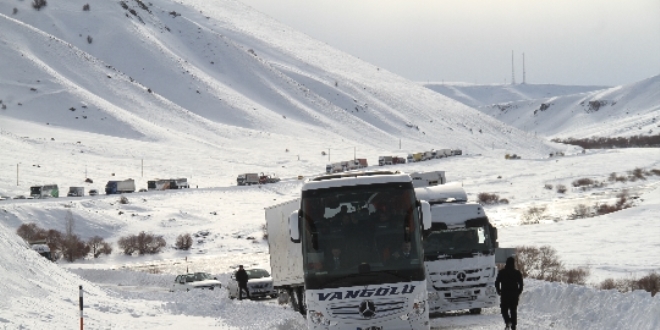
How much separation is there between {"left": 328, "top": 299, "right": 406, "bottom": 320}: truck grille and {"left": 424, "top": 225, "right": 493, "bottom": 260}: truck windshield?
226 inches

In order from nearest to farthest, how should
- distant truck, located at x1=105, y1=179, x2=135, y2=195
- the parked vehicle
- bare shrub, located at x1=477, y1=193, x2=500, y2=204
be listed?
distant truck, located at x1=105, y1=179, x2=135, y2=195, bare shrub, located at x1=477, y1=193, x2=500, y2=204, the parked vehicle

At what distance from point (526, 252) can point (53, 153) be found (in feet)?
269

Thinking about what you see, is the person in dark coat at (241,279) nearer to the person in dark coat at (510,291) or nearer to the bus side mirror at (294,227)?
the person in dark coat at (510,291)

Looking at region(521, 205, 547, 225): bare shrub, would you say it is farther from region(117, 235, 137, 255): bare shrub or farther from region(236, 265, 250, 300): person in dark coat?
region(236, 265, 250, 300): person in dark coat

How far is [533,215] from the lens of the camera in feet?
249

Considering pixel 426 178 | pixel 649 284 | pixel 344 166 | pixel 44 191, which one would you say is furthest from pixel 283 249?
pixel 344 166

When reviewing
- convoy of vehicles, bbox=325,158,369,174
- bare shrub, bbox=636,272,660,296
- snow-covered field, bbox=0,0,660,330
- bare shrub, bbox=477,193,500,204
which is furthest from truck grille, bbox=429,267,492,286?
convoy of vehicles, bbox=325,158,369,174

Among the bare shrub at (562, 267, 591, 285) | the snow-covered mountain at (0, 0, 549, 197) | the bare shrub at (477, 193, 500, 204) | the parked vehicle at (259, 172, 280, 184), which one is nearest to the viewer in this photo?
the bare shrub at (562, 267, 591, 285)

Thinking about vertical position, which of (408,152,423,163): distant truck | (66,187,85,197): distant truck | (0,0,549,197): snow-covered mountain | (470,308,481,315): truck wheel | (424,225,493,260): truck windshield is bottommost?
(470,308,481,315): truck wheel

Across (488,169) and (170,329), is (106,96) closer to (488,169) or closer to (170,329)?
(488,169)

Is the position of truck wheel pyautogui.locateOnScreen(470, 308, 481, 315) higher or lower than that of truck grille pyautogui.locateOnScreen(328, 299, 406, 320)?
lower

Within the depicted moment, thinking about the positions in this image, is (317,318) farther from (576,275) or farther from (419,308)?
(576,275)

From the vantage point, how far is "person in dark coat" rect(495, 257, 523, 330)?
701 inches

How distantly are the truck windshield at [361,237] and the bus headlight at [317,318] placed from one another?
46cm
